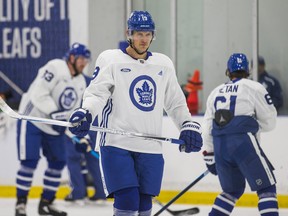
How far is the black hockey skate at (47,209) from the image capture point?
21.4 feet

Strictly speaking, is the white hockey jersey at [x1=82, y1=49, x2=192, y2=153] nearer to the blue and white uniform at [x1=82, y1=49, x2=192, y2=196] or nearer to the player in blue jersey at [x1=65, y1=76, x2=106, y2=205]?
the blue and white uniform at [x1=82, y1=49, x2=192, y2=196]

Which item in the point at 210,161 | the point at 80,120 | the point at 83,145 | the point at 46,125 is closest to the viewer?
the point at 80,120

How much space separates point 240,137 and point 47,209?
6.56ft

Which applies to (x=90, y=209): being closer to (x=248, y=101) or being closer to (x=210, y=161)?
(x=210, y=161)

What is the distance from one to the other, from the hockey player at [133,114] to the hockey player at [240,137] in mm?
1100

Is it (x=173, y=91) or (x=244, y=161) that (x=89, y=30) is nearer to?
(x=244, y=161)

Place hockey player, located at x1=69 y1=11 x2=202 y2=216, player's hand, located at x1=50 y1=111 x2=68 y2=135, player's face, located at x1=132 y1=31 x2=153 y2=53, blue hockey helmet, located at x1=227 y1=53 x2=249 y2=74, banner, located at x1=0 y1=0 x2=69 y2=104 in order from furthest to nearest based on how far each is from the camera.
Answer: banner, located at x1=0 y1=0 x2=69 y2=104 → player's hand, located at x1=50 y1=111 x2=68 y2=135 → blue hockey helmet, located at x1=227 y1=53 x2=249 y2=74 → player's face, located at x1=132 y1=31 x2=153 y2=53 → hockey player, located at x1=69 y1=11 x2=202 y2=216

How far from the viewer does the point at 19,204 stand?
6367mm

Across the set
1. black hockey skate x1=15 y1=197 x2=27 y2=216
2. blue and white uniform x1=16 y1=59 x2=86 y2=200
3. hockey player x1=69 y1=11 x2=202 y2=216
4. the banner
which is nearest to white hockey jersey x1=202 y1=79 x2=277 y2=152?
hockey player x1=69 y1=11 x2=202 y2=216

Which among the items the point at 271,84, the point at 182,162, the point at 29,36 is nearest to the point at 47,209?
the point at 182,162

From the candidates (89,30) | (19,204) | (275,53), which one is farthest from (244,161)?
(89,30)

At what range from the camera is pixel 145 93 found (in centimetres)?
400

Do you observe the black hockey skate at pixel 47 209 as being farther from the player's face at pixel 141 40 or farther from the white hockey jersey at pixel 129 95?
the player's face at pixel 141 40

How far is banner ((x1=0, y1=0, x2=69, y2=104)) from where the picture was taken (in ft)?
28.5
